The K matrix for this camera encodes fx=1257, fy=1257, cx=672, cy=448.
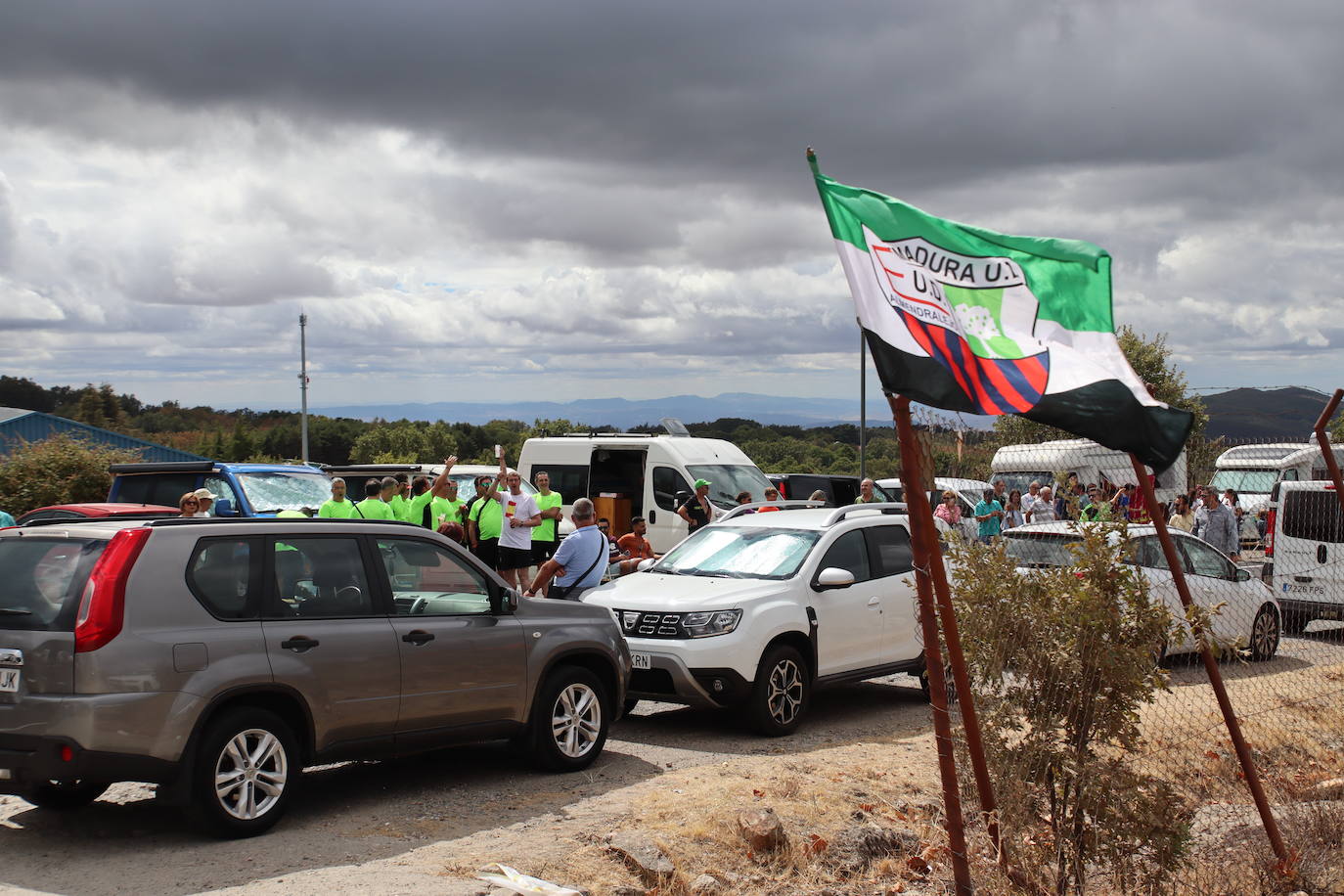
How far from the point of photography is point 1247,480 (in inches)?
1261

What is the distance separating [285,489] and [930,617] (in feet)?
40.2

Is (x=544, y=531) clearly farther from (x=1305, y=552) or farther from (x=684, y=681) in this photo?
(x=1305, y=552)

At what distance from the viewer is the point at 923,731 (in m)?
10.2

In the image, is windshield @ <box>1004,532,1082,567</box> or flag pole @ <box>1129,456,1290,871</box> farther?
windshield @ <box>1004,532,1082,567</box>

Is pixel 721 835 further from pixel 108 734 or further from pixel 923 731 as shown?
pixel 923 731

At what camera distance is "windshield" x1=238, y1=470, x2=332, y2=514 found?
50.0 feet

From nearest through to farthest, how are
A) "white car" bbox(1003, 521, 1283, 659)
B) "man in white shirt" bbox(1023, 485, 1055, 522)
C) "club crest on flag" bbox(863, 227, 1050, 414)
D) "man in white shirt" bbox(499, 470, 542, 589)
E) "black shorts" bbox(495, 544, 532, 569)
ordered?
"club crest on flag" bbox(863, 227, 1050, 414) → "white car" bbox(1003, 521, 1283, 659) → "man in white shirt" bbox(499, 470, 542, 589) → "black shorts" bbox(495, 544, 532, 569) → "man in white shirt" bbox(1023, 485, 1055, 522)

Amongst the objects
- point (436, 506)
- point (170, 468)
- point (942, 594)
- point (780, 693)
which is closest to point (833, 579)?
point (780, 693)

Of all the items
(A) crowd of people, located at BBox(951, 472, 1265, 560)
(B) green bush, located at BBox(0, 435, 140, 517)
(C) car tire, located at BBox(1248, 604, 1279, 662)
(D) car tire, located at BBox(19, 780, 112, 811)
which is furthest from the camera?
(B) green bush, located at BBox(0, 435, 140, 517)

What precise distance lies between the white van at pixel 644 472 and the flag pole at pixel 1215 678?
1490 cm

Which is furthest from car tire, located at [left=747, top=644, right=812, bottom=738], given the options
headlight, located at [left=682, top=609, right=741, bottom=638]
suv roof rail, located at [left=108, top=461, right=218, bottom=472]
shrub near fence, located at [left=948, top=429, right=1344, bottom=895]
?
suv roof rail, located at [left=108, top=461, right=218, bottom=472]

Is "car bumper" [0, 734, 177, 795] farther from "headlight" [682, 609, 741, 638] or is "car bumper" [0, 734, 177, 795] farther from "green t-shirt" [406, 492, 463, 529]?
"green t-shirt" [406, 492, 463, 529]

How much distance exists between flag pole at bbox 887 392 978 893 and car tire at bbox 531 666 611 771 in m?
3.80

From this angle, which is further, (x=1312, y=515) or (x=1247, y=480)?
(x=1247, y=480)
